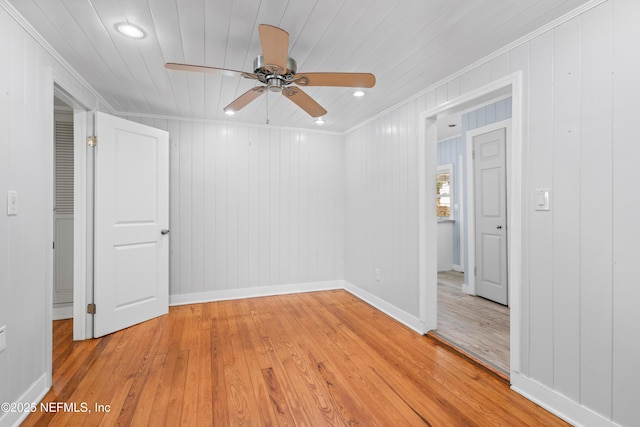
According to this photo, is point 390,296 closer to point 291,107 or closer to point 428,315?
point 428,315

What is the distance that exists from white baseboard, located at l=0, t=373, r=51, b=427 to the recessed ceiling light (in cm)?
229

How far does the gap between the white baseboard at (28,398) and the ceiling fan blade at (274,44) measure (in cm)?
237

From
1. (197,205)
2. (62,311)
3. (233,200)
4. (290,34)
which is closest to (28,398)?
(62,311)

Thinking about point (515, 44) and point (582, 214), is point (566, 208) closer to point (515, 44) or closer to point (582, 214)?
point (582, 214)

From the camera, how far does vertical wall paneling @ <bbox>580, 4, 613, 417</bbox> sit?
157cm

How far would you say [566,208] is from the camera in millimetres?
1754

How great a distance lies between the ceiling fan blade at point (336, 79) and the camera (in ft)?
5.95

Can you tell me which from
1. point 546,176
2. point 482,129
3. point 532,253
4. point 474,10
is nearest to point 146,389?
point 532,253

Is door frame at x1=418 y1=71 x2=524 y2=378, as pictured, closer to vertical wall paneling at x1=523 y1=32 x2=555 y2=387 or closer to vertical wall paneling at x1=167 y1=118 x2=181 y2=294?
vertical wall paneling at x1=523 y1=32 x2=555 y2=387

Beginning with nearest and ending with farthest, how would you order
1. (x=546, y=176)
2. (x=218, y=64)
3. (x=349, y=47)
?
1. (x=546, y=176)
2. (x=349, y=47)
3. (x=218, y=64)

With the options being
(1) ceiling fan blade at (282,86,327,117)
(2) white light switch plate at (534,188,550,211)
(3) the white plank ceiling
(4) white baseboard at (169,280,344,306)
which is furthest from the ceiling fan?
(4) white baseboard at (169,280,344,306)

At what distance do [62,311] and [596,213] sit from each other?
4.79 metres

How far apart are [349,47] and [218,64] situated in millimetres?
1057

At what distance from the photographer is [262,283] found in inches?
162
